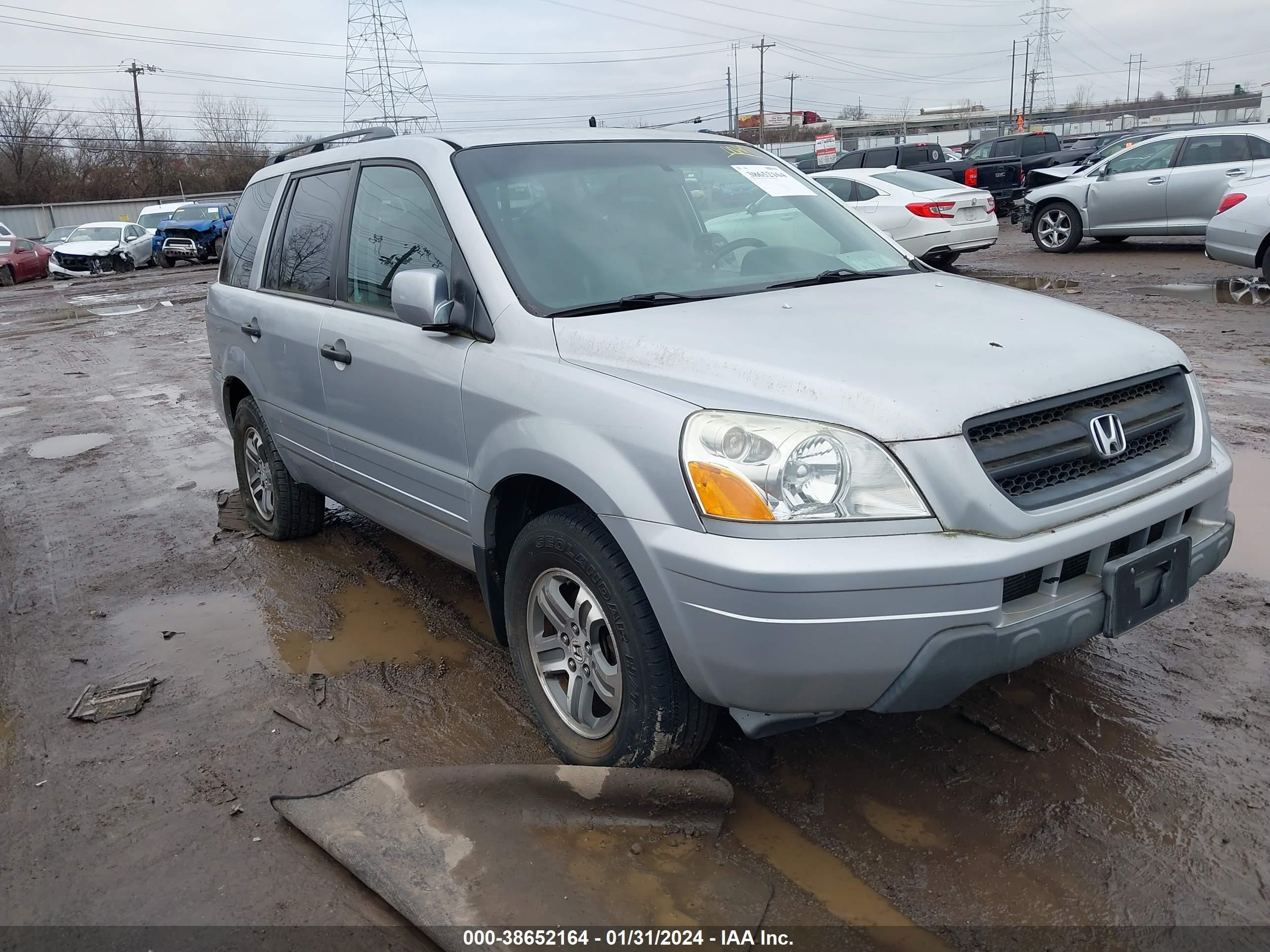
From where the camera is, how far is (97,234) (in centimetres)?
2739

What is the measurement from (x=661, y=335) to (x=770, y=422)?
528 millimetres

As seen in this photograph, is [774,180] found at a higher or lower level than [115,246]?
higher

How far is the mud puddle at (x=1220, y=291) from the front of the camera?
10.9 meters

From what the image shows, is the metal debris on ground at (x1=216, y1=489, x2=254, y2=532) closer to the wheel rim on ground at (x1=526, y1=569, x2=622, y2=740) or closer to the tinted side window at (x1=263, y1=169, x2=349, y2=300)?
the tinted side window at (x1=263, y1=169, x2=349, y2=300)

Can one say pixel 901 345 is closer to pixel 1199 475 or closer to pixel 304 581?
pixel 1199 475

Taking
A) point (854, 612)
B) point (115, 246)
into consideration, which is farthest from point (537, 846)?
point (115, 246)

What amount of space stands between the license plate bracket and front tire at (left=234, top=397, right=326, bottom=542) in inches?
142

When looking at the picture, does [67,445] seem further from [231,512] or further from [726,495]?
[726,495]

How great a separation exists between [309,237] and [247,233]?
895 mm

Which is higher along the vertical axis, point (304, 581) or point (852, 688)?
point (852, 688)

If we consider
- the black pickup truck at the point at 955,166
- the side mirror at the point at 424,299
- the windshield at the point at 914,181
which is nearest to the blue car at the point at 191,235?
the black pickup truck at the point at 955,166

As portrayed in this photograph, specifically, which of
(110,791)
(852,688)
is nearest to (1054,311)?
(852,688)

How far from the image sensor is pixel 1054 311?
10.1ft

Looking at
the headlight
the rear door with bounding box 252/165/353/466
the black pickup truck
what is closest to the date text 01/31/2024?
the headlight
